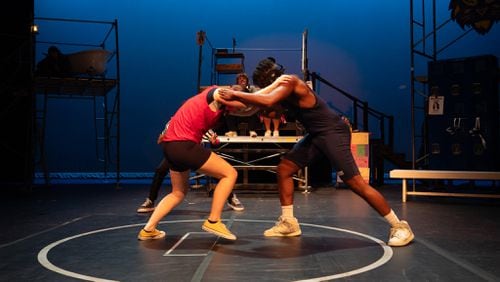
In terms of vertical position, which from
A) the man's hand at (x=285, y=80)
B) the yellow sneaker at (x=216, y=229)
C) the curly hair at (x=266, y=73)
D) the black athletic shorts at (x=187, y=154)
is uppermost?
the curly hair at (x=266, y=73)

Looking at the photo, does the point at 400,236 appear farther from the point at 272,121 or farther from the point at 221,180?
the point at 272,121

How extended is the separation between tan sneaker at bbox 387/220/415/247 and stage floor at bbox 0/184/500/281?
0.07m

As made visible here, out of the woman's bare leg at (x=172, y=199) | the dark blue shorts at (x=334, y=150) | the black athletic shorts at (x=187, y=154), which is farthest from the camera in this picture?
the woman's bare leg at (x=172, y=199)

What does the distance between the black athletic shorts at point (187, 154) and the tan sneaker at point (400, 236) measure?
1.87 metres

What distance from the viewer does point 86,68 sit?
10.4 meters

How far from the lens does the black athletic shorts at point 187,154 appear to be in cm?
405

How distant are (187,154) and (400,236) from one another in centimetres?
209

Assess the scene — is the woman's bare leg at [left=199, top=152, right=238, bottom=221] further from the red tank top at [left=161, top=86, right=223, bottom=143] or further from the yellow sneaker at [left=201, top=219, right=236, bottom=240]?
the red tank top at [left=161, top=86, right=223, bottom=143]

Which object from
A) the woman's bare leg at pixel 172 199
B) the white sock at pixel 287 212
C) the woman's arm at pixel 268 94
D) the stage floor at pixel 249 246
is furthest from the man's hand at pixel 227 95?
the white sock at pixel 287 212

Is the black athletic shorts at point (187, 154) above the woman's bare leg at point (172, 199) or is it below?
above

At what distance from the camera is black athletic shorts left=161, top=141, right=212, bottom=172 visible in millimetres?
4047

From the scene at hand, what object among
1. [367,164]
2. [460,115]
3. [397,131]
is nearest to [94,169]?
[367,164]

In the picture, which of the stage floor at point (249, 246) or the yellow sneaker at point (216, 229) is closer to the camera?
the stage floor at point (249, 246)

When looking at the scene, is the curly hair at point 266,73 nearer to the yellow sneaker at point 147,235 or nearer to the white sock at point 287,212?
the white sock at point 287,212
